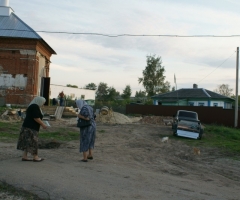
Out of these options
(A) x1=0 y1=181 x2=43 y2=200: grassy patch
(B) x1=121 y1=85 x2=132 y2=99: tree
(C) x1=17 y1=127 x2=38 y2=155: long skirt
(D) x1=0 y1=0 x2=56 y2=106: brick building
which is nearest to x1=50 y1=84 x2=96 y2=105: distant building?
(B) x1=121 y1=85 x2=132 y2=99: tree

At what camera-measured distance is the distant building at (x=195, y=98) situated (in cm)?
4725

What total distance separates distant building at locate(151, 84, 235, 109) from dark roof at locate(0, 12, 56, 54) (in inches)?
930

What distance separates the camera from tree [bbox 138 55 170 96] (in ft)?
206

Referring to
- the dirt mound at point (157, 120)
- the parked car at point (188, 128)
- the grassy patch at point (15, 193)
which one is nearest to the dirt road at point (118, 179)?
the grassy patch at point (15, 193)

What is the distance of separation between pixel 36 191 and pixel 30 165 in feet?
7.07

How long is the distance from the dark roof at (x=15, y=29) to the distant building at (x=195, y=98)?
77.5ft

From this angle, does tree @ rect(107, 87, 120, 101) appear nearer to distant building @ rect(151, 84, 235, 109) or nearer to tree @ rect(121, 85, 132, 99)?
tree @ rect(121, 85, 132, 99)

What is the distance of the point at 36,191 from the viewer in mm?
5781

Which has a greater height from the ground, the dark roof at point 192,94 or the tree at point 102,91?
the tree at point 102,91

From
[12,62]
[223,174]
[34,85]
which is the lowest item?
[223,174]

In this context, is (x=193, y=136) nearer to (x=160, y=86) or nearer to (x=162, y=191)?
(x=162, y=191)

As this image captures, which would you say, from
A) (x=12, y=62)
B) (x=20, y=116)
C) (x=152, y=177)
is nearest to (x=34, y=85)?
(x=12, y=62)

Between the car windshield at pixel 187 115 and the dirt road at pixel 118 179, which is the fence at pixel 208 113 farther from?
the dirt road at pixel 118 179

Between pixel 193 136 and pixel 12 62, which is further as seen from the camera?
pixel 12 62
